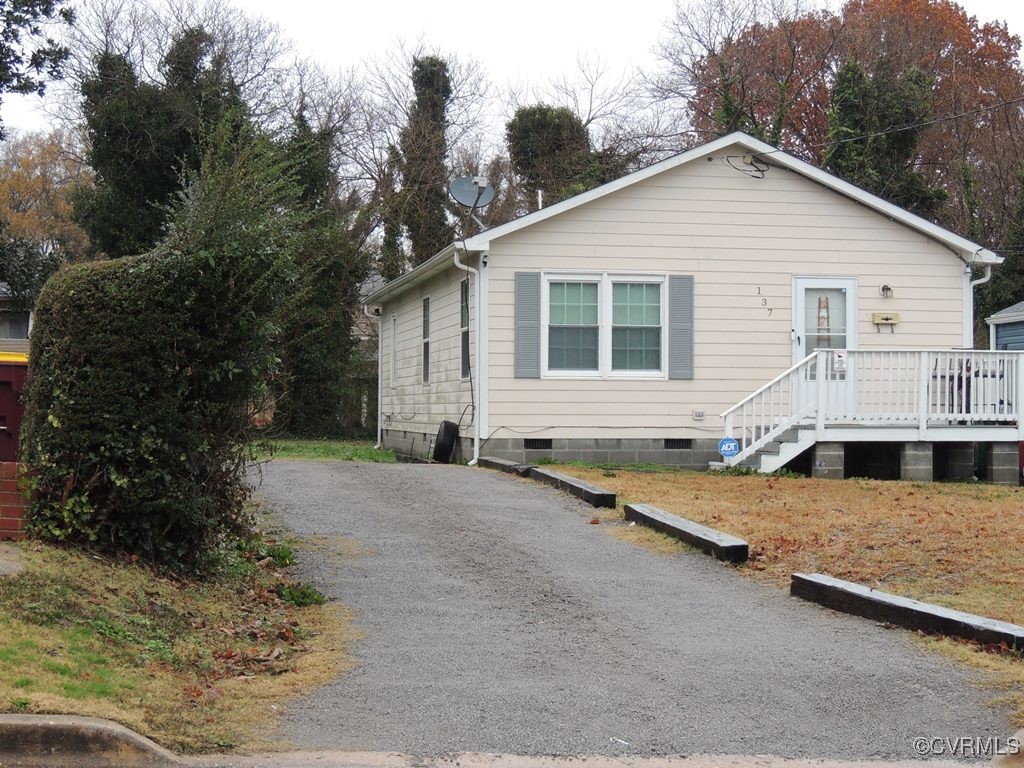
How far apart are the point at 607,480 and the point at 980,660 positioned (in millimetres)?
7788

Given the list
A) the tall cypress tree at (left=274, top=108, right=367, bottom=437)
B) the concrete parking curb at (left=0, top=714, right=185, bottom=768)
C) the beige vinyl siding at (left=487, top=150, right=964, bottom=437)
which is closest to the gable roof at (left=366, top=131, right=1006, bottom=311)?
the beige vinyl siding at (left=487, top=150, right=964, bottom=437)

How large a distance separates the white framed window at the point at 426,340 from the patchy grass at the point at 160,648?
12.8m

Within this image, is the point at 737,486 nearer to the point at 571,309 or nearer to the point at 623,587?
the point at 571,309

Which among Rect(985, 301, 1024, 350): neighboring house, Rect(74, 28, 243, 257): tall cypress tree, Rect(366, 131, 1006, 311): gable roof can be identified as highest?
Rect(74, 28, 243, 257): tall cypress tree

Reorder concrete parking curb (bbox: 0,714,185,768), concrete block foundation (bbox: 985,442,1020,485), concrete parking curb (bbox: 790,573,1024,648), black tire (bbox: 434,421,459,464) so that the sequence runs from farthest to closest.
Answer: black tire (bbox: 434,421,459,464) → concrete block foundation (bbox: 985,442,1020,485) → concrete parking curb (bbox: 790,573,1024,648) → concrete parking curb (bbox: 0,714,185,768)

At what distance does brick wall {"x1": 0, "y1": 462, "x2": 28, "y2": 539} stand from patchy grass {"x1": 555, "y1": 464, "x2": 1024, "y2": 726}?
4.91 metres

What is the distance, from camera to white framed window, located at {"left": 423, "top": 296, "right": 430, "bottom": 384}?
19.9 m

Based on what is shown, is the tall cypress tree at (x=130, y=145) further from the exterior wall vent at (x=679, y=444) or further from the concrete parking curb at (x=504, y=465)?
the exterior wall vent at (x=679, y=444)

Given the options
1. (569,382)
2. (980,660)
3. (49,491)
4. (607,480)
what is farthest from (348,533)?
(569,382)

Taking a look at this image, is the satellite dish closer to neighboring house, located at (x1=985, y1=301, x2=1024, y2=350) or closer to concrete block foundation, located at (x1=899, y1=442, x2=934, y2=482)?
concrete block foundation, located at (x1=899, y1=442, x2=934, y2=482)

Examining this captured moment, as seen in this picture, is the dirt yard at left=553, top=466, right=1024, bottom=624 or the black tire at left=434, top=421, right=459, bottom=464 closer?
the dirt yard at left=553, top=466, right=1024, bottom=624

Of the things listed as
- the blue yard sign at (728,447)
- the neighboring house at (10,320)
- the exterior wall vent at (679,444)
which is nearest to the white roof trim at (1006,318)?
the exterior wall vent at (679,444)

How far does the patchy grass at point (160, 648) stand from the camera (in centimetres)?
460

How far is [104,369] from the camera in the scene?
651cm
